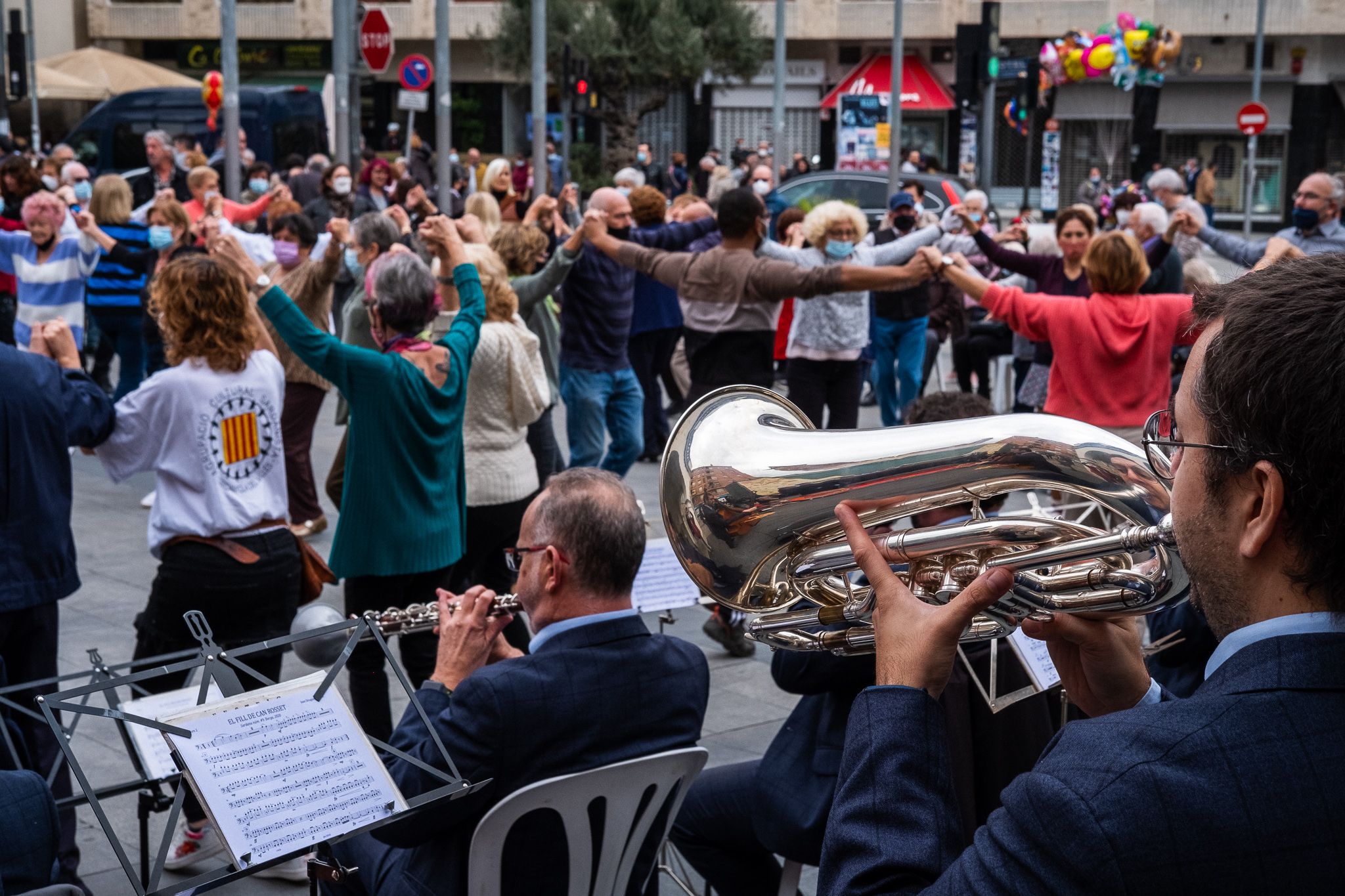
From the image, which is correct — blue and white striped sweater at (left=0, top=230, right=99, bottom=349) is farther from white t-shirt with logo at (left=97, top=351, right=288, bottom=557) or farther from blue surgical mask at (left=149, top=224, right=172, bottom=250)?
white t-shirt with logo at (left=97, top=351, right=288, bottom=557)

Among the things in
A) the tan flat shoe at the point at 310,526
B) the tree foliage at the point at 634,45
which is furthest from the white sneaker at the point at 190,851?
the tree foliage at the point at 634,45

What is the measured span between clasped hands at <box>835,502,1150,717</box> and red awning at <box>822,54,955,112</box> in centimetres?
3496

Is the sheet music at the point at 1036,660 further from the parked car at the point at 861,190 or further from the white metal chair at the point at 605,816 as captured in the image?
the parked car at the point at 861,190

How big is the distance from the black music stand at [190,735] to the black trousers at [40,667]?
109 cm

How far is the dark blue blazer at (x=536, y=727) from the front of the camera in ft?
8.68

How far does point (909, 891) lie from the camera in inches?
54.4

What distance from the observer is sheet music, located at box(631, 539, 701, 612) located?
4000mm

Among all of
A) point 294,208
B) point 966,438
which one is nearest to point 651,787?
point 966,438

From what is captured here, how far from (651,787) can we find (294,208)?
22.8ft

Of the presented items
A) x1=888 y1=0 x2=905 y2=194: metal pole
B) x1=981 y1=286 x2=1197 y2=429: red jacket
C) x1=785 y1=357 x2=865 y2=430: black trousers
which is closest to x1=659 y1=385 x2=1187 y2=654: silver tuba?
x1=981 y1=286 x2=1197 y2=429: red jacket

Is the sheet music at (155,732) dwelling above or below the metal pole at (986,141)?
below

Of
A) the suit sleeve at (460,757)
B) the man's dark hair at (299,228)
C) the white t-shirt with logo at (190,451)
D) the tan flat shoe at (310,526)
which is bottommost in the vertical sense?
the tan flat shoe at (310,526)

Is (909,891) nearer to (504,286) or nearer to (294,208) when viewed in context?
(504,286)

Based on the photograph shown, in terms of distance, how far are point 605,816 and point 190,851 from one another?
1788mm
